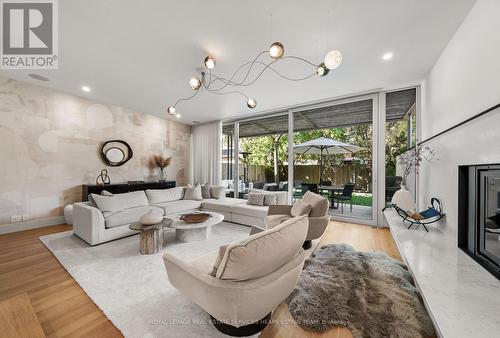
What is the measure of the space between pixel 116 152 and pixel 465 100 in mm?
6369

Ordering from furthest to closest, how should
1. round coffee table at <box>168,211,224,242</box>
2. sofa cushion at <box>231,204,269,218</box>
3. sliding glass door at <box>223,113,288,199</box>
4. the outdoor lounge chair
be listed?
1. sliding glass door at <box>223,113,288,199</box>
2. sofa cushion at <box>231,204,269,218</box>
3. round coffee table at <box>168,211,224,242</box>
4. the outdoor lounge chair

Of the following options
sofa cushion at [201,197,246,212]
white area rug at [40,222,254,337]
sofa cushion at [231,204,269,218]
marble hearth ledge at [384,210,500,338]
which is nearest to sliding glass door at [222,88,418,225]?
sofa cushion at [231,204,269,218]

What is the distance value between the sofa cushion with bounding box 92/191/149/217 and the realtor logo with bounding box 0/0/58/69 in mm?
2218

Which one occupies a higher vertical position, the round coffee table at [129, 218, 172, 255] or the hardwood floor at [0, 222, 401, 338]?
the round coffee table at [129, 218, 172, 255]

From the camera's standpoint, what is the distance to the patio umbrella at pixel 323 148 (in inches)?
182

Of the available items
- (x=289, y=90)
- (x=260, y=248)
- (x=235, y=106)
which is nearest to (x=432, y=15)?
(x=289, y=90)

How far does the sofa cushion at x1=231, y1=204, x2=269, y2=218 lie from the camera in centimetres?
384

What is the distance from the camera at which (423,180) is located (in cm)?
321

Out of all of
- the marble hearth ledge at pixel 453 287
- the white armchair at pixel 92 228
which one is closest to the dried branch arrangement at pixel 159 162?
the white armchair at pixel 92 228

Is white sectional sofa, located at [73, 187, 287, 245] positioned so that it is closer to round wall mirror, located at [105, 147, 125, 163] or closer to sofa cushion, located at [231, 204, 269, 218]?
sofa cushion, located at [231, 204, 269, 218]

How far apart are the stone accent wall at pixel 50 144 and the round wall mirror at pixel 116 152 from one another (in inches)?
5.2

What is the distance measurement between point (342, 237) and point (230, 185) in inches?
156

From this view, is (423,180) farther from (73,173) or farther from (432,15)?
(73,173)

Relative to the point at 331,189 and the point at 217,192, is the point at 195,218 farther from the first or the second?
the point at 331,189
